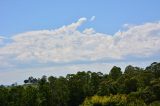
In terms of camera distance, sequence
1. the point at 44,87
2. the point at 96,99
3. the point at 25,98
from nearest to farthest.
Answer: the point at 96,99 → the point at 25,98 → the point at 44,87

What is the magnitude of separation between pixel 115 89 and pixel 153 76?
473 inches

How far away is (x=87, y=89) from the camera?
472 ft

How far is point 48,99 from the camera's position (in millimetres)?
137375

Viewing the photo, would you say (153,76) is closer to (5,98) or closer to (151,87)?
(151,87)

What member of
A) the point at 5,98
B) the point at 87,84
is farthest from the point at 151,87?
the point at 5,98

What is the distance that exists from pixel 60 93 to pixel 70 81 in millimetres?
7271

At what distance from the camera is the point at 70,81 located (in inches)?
5714

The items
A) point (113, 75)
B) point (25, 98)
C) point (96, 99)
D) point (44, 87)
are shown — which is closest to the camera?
point (96, 99)

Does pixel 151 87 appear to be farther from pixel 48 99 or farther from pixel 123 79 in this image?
pixel 48 99

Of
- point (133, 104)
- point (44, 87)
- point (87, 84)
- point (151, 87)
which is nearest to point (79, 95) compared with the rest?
point (87, 84)

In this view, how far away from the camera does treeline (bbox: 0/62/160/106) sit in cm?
11638

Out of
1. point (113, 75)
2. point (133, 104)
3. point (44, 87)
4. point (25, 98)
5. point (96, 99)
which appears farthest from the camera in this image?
point (113, 75)

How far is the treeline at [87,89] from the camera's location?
11638 centimetres

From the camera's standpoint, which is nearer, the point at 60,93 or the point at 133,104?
the point at 133,104
